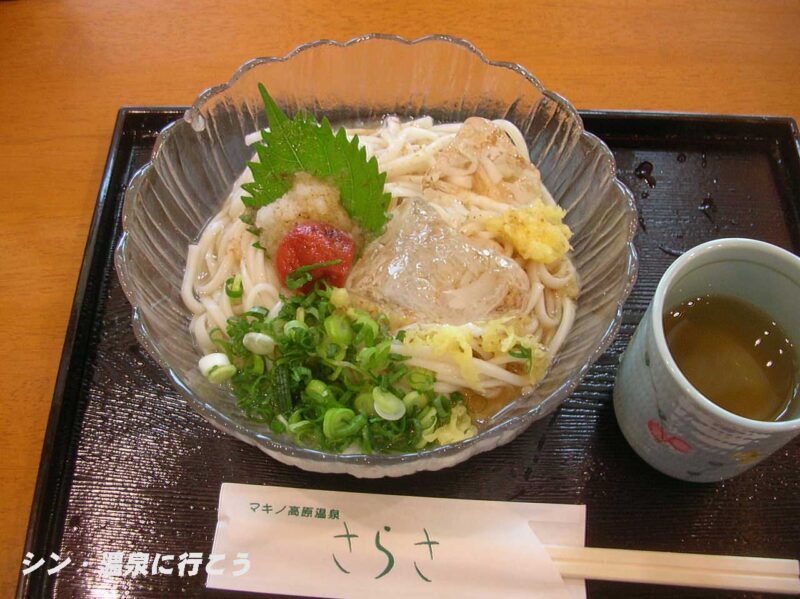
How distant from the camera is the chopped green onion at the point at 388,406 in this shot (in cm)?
147

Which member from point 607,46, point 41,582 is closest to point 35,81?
point 41,582

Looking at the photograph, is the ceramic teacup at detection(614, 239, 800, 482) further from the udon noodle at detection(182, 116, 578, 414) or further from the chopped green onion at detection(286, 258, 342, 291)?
the chopped green onion at detection(286, 258, 342, 291)

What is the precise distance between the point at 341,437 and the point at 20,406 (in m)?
1.20

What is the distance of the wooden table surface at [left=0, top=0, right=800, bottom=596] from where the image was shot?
2389 millimetres

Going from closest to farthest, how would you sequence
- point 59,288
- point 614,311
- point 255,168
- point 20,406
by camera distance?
point 614,311 → point 255,168 → point 20,406 → point 59,288

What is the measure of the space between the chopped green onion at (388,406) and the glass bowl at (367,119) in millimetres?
100

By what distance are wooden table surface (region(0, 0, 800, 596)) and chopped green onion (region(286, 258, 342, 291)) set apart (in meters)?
1.02

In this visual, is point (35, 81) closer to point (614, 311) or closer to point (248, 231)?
point (248, 231)

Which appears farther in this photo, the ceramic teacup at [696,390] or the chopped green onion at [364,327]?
the chopped green onion at [364,327]

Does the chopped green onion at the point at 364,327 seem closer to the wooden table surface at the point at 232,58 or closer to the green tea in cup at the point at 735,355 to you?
the green tea in cup at the point at 735,355

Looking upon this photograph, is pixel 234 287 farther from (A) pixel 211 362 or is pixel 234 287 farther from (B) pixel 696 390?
(B) pixel 696 390

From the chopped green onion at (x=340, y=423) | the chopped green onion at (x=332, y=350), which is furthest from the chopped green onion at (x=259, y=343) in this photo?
the chopped green onion at (x=340, y=423)

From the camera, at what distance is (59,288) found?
217cm

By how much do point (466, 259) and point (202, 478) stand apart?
3.23 ft
